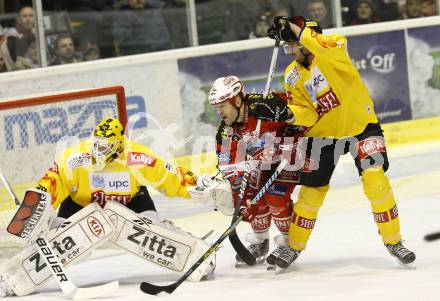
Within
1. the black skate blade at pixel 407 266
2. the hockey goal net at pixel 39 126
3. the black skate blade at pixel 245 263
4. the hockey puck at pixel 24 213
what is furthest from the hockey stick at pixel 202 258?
the hockey goal net at pixel 39 126

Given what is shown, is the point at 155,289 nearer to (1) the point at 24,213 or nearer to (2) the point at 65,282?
(2) the point at 65,282

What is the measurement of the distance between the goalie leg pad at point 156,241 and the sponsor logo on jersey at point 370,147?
0.80 metres

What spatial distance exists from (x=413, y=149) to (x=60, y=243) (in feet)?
13.4

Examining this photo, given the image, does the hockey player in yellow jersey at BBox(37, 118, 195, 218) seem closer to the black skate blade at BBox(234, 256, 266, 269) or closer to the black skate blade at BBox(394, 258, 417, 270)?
the black skate blade at BBox(234, 256, 266, 269)

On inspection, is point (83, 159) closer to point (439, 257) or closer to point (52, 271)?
point (52, 271)

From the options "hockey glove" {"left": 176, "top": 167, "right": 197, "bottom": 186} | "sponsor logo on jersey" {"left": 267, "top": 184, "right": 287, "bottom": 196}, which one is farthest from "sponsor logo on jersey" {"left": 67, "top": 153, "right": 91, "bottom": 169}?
"sponsor logo on jersey" {"left": 267, "top": 184, "right": 287, "bottom": 196}

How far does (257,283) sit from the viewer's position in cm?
488

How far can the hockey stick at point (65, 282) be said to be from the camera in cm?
475

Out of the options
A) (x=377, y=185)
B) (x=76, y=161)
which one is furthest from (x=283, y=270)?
(x=76, y=161)

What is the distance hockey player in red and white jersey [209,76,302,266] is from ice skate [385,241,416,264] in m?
0.52

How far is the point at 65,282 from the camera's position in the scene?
4762 millimetres

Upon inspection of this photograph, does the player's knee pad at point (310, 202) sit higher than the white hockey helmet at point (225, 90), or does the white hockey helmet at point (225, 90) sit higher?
the white hockey helmet at point (225, 90)

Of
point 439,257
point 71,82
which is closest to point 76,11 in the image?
point 71,82

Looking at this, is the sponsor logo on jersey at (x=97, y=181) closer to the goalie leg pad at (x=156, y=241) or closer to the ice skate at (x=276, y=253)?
the goalie leg pad at (x=156, y=241)
